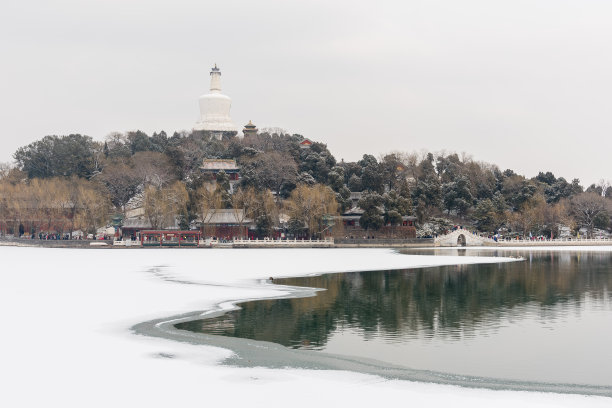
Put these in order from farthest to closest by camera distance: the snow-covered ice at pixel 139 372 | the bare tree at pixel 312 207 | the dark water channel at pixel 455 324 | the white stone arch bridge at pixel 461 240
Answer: the white stone arch bridge at pixel 461 240 → the bare tree at pixel 312 207 → the dark water channel at pixel 455 324 → the snow-covered ice at pixel 139 372

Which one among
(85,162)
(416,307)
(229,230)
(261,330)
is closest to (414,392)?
(261,330)

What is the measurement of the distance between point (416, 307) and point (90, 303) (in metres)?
13.0

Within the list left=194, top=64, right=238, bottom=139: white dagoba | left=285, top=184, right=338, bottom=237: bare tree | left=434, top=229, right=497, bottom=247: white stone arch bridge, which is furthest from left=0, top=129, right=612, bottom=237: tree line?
left=194, top=64, right=238, bottom=139: white dagoba

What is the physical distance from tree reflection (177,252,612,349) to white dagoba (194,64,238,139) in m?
82.8

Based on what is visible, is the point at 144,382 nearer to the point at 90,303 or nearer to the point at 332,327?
the point at 332,327

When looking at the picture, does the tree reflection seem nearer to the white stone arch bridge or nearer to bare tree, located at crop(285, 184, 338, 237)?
bare tree, located at crop(285, 184, 338, 237)

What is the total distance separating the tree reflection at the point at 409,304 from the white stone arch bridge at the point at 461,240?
131 ft

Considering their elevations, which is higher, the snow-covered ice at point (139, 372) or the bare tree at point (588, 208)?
the bare tree at point (588, 208)

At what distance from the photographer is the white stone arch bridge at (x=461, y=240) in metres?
84.7

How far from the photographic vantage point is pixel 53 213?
8475 centimetres

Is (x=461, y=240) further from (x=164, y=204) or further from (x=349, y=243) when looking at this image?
(x=164, y=204)

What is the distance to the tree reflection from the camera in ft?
72.8

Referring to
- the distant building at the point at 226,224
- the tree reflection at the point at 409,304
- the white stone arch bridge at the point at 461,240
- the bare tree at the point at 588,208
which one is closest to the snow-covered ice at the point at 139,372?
the tree reflection at the point at 409,304

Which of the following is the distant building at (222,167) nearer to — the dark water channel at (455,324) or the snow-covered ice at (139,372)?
the dark water channel at (455,324)
